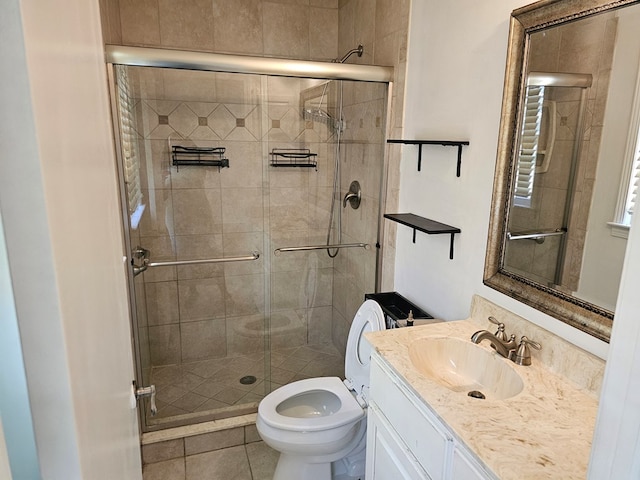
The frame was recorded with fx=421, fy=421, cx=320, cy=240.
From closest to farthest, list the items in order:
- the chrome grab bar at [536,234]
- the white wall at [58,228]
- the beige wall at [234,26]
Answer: the white wall at [58,228]
the chrome grab bar at [536,234]
the beige wall at [234,26]

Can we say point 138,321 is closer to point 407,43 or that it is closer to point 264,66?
point 264,66

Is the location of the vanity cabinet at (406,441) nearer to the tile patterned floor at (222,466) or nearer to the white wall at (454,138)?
the white wall at (454,138)

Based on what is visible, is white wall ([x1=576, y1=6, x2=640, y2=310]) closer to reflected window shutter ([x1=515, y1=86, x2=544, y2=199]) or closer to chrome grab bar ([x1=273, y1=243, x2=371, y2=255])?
reflected window shutter ([x1=515, y1=86, x2=544, y2=199])

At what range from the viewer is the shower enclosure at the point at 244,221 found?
2.45m

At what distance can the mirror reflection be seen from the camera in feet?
3.78

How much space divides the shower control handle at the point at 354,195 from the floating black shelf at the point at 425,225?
61cm

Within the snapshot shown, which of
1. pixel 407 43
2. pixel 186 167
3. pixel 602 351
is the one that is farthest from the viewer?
pixel 186 167

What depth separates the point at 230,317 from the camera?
119 inches

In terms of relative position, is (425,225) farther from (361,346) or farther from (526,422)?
(526,422)

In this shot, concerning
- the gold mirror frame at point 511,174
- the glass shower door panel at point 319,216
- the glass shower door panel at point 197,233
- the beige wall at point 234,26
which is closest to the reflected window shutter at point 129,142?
the glass shower door panel at point 197,233

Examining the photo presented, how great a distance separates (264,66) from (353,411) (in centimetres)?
181

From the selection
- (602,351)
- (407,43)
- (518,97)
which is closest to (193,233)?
(407,43)

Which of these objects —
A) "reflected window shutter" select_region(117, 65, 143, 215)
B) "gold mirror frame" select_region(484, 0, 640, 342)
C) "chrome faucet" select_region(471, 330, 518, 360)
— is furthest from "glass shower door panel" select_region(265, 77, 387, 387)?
"chrome faucet" select_region(471, 330, 518, 360)

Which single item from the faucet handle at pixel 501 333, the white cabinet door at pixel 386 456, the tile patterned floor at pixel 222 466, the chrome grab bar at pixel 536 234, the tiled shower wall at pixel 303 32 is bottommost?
the tile patterned floor at pixel 222 466
